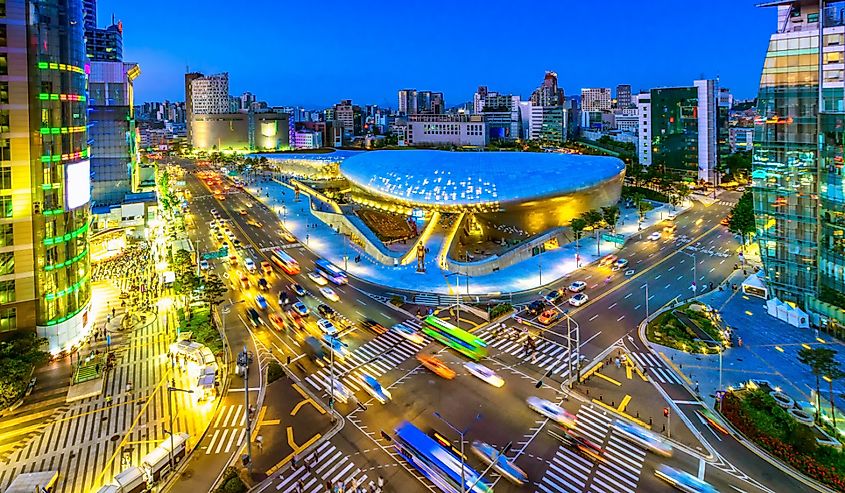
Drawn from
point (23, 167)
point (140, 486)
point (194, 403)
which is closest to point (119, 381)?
point (194, 403)

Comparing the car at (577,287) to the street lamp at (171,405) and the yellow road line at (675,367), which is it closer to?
the yellow road line at (675,367)

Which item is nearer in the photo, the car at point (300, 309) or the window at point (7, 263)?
the window at point (7, 263)

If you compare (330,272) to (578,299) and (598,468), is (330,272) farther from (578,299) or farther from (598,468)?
(598,468)

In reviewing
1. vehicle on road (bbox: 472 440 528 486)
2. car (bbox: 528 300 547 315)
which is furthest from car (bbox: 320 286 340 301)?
vehicle on road (bbox: 472 440 528 486)

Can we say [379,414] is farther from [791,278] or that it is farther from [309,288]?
[791,278]

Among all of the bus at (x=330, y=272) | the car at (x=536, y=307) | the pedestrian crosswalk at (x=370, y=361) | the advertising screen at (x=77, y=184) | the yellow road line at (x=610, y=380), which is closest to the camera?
the yellow road line at (x=610, y=380)

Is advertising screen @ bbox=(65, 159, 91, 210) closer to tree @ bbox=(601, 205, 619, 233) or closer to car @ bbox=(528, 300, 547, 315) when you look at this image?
car @ bbox=(528, 300, 547, 315)

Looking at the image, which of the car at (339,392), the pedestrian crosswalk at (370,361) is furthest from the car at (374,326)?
the car at (339,392)
